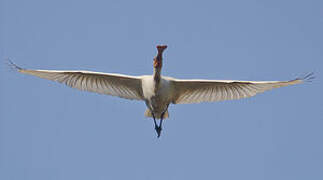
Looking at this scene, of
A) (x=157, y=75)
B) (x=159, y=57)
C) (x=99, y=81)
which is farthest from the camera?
(x=99, y=81)

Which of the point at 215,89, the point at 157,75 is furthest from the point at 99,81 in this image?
the point at 215,89

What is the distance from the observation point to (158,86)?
54.3ft

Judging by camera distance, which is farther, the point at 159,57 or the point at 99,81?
the point at 99,81

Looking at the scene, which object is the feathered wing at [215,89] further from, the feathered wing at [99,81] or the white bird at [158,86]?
the feathered wing at [99,81]

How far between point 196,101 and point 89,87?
280 centimetres

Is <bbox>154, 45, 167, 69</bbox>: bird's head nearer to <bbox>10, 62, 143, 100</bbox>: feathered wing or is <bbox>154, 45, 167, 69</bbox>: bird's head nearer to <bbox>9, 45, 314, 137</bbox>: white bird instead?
<bbox>9, 45, 314, 137</bbox>: white bird

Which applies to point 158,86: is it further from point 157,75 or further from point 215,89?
point 215,89

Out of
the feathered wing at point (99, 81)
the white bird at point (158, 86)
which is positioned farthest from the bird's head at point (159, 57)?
the feathered wing at point (99, 81)

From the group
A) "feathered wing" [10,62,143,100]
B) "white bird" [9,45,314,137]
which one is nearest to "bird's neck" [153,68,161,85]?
"white bird" [9,45,314,137]

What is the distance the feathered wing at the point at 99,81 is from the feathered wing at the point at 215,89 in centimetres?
107

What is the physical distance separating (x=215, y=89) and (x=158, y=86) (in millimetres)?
1609

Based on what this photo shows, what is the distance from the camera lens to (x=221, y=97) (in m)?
17.3

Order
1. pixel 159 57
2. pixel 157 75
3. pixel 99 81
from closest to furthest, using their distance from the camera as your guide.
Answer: pixel 157 75, pixel 159 57, pixel 99 81

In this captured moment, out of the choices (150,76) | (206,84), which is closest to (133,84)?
(150,76)
